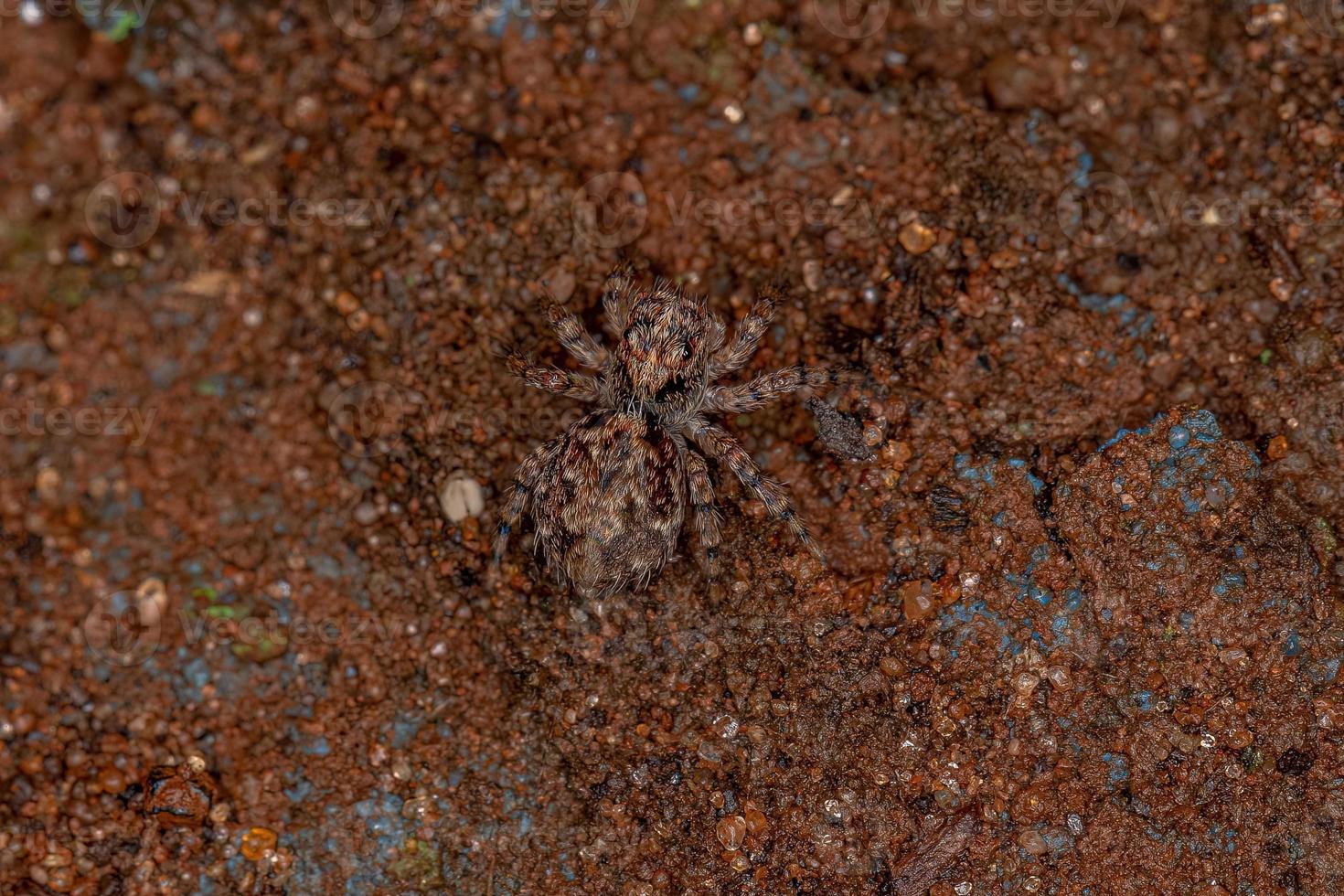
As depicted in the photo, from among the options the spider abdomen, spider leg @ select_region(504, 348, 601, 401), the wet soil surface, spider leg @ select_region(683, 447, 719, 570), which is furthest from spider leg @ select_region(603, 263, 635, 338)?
spider leg @ select_region(683, 447, 719, 570)

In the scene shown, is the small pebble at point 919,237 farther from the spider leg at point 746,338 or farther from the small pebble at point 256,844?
the small pebble at point 256,844

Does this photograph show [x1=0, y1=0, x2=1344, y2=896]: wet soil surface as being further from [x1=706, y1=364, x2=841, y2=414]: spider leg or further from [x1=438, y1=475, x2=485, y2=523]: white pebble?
[x1=706, y1=364, x2=841, y2=414]: spider leg

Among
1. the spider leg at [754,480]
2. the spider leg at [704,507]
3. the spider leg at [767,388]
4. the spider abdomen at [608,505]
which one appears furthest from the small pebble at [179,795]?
the spider leg at [767,388]

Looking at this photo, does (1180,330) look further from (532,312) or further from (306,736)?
(306,736)

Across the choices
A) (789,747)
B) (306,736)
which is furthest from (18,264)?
(789,747)

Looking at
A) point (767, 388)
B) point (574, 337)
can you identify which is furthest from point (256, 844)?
point (767, 388)

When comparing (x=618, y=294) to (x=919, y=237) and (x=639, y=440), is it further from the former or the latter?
(x=919, y=237)
